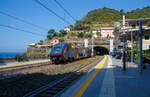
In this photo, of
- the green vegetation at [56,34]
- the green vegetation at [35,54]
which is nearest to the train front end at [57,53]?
the green vegetation at [35,54]

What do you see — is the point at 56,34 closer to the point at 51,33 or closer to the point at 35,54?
the point at 51,33

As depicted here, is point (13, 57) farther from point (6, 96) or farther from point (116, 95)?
point (116, 95)

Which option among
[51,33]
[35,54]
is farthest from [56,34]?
[35,54]

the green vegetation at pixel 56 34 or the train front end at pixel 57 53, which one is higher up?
the green vegetation at pixel 56 34

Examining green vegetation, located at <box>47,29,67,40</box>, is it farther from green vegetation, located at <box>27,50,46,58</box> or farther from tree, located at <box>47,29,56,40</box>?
green vegetation, located at <box>27,50,46,58</box>

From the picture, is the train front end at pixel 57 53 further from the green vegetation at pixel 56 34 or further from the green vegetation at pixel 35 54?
the green vegetation at pixel 56 34

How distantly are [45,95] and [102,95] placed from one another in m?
2.19

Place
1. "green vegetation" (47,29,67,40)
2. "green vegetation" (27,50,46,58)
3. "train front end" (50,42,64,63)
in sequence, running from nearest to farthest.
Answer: "train front end" (50,42,64,63)
"green vegetation" (27,50,46,58)
"green vegetation" (47,29,67,40)

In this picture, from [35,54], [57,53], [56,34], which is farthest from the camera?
[56,34]

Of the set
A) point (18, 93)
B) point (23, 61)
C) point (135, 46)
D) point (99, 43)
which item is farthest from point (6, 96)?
point (99, 43)

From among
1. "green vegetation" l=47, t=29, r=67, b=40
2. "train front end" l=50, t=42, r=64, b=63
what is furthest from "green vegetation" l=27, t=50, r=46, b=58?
"green vegetation" l=47, t=29, r=67, b=40

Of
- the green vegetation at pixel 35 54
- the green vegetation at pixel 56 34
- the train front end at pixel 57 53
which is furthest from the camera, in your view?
the green vegetation at pixel 56 34

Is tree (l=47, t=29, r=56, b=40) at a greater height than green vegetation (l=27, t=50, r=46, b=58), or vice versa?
tree (l=47, t=29, r=56, b=40)

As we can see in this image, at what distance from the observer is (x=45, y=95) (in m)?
5.66
